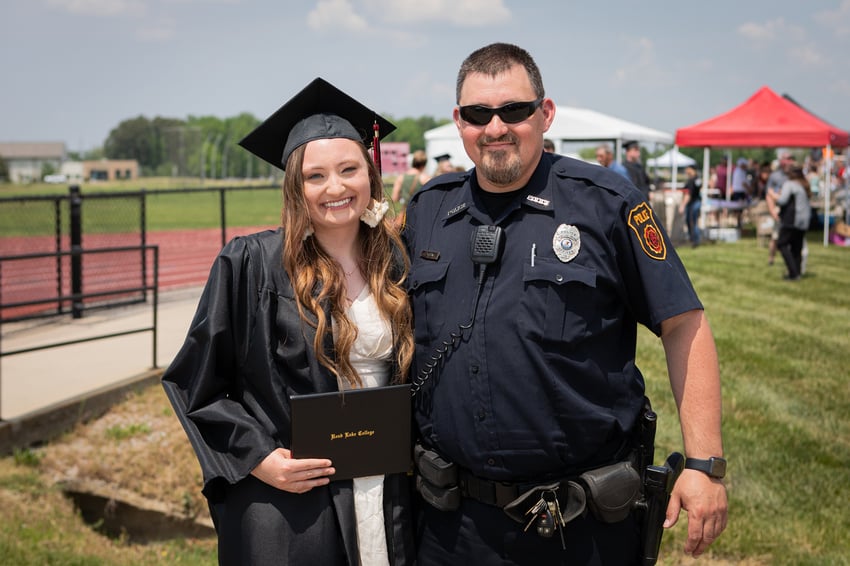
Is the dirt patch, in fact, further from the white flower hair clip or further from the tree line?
the tree line

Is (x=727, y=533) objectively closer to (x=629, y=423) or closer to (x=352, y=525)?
(x=629, y=423)

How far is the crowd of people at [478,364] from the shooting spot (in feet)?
7.69

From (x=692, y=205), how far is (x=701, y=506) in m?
17.7

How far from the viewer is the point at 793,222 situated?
41.9 feet

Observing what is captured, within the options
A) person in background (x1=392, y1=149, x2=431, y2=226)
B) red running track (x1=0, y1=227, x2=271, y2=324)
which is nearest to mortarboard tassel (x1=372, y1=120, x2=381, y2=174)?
red running track (x1=0, y1=227, x2=271, y2=324)

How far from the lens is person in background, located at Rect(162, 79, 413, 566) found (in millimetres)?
2348

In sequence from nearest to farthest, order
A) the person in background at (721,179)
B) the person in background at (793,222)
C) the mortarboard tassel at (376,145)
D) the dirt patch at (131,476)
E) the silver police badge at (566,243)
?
the silver police badge at (566,243)
the mortarboard tassel at (376,145)
the dirt patch at (131,476)
the person in background at (793,222)
the person in background at (721,179)

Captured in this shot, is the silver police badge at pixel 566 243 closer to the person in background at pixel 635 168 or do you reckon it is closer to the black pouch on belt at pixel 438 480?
the black pouch on belt at pixel 438 480

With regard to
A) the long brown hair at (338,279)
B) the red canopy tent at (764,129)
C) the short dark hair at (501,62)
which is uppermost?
the red canopy tent at (764,129)

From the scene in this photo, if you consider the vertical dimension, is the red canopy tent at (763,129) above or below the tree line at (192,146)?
below

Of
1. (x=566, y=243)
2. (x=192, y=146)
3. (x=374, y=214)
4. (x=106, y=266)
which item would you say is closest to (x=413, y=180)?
(x=106, y=266)

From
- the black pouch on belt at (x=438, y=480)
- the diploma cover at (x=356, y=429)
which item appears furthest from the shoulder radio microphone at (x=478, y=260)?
the black pouch on belt at (x=438, y=480)

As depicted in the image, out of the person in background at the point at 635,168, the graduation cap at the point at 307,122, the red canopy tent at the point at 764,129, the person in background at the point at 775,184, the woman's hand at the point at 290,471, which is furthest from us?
the red canopy tent at the point at 764,129

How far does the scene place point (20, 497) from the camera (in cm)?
518
